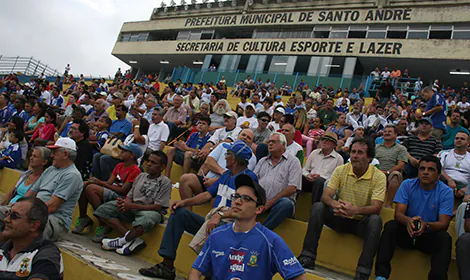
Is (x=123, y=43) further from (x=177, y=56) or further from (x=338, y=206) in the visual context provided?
(x=338, y=206)

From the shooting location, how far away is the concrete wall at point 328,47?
19981mm

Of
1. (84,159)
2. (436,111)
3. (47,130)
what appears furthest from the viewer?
(47,130)

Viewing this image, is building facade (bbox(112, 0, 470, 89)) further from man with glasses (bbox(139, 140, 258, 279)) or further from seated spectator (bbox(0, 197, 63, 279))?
seated spectator (bbox(0, 197, 63, 279))

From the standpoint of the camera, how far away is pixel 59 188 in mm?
3535

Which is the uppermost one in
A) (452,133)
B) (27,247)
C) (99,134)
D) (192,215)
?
(452,133)

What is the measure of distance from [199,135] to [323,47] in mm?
19372

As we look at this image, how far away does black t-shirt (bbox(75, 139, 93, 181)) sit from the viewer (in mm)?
5086

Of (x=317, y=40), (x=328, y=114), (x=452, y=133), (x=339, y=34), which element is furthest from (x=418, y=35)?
(x=452, y=133)

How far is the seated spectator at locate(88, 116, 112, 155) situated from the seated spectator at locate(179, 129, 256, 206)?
7.85 feet

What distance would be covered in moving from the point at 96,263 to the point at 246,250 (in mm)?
1542

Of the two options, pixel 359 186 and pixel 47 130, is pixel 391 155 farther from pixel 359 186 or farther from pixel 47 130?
pixel 47 130

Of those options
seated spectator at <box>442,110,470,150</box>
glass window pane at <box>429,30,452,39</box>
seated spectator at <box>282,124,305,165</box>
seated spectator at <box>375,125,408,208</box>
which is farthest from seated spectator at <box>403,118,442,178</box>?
glass window pane at <box>429,30,452,39</box>

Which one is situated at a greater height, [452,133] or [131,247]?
[452,133]

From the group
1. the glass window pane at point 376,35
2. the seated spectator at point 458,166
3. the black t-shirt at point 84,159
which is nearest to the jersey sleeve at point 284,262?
the seated spectator at point 458,166
